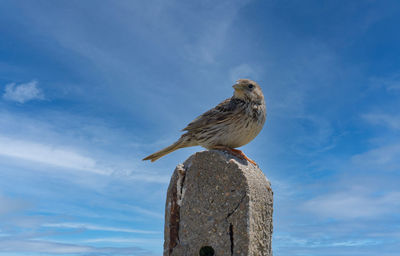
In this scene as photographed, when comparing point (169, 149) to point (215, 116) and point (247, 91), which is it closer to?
point (215, 116)

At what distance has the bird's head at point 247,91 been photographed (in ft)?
21.1

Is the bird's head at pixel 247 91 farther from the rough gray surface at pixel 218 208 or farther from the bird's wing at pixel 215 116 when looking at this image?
the rough gray surface at pixel 218 208

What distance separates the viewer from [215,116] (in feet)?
20.5

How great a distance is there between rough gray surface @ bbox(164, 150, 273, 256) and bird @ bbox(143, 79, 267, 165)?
0.35 metres

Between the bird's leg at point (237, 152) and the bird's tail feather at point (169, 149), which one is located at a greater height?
the bird's tail feather at point (169, 149)

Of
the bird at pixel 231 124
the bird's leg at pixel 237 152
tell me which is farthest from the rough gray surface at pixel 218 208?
the bird at pixel 231 124

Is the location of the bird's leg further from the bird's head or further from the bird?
the bird's head

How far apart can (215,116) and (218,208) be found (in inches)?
67.4

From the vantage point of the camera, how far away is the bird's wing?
6.17 metres

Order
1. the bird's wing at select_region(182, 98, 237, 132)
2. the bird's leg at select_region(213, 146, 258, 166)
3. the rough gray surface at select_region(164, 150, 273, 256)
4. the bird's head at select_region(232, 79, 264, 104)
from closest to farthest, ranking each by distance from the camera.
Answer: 1. the rough gray surface at select_region(164, 150, 273, 256)
2. the bird's leg at select_region(213, 146, 258, 166)
3. the bird's wing at select_region(182, 98, 237, 132)
4. the bird's head at select_region(232, 79, 264, 104)

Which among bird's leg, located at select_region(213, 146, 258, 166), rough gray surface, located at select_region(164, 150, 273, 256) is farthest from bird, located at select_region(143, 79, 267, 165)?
rough gray surface, located at select_region(164, 150, 273, 256)

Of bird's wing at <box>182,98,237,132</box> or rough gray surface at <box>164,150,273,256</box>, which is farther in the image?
bird's wing at <box>182,98,237,132</box>

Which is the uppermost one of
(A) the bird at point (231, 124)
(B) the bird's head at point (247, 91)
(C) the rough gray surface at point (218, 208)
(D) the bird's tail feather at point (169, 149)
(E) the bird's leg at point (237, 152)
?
(B) the bird's head at point (247, 91)

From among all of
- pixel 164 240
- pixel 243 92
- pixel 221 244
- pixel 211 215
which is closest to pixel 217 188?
pixel 211 215
